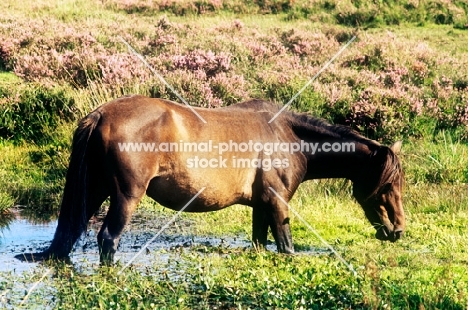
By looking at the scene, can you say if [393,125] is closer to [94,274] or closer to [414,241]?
[414,241]

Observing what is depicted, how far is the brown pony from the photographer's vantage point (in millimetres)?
6750

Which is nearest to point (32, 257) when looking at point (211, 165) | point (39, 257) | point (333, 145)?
point (39, 257)

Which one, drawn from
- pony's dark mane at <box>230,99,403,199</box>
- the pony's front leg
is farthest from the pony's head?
the pony's front leg

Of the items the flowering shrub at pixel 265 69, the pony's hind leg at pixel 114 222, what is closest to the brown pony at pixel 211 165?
the pony's hind leg at pixel 114 222

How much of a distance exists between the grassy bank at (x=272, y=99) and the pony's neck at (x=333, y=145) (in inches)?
32.5

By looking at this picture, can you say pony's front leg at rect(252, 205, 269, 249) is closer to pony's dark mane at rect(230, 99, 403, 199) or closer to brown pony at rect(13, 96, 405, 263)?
brown pony at rect(13, 96, 405, 263)

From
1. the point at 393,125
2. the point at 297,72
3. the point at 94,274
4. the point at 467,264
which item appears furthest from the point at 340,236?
the point at 297,72

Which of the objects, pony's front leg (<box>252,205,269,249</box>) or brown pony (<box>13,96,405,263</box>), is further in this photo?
pony's front leg (<box>252,205,269,249</box>)

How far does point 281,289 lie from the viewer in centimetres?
616

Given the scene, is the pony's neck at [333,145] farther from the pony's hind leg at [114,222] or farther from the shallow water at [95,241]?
the pony's hind leg at [114,222]

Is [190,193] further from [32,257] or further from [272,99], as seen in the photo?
[272,99]

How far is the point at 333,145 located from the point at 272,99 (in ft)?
20.3

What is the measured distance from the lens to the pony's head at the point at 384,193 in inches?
306

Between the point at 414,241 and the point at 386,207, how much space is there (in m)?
0.52
